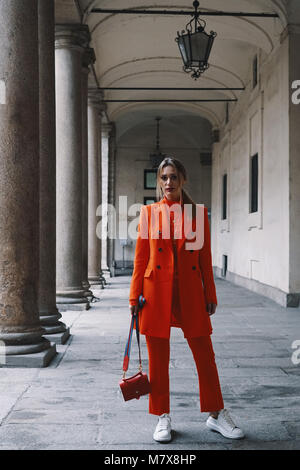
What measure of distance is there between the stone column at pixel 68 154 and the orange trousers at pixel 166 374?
6380mm

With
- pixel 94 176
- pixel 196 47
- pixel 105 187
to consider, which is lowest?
pixel 94 176

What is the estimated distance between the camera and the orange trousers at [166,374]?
385 cm

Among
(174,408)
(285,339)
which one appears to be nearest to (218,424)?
(174,408)

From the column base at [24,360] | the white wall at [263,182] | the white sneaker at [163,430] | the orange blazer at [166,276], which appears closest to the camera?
the white sneaker at [163,430]

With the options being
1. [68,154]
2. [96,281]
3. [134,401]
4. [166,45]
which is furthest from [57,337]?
[166,45]

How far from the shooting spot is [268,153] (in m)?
13.5

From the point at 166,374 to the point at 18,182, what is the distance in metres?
2.70

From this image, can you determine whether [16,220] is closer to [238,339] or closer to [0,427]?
[0,427]

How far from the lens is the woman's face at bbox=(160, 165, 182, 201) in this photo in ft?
13.0

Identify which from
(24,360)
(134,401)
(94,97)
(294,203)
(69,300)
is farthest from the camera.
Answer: (94,97)

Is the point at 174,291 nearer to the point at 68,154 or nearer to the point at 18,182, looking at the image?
the point at 18,182

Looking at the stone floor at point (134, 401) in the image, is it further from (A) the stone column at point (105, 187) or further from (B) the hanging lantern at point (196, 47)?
(A) the stone column at point (105, 187)

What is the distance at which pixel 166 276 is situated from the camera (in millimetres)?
3852

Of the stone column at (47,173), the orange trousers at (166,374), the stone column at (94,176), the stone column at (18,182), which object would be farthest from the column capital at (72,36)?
the orange trousers at (166,374)
